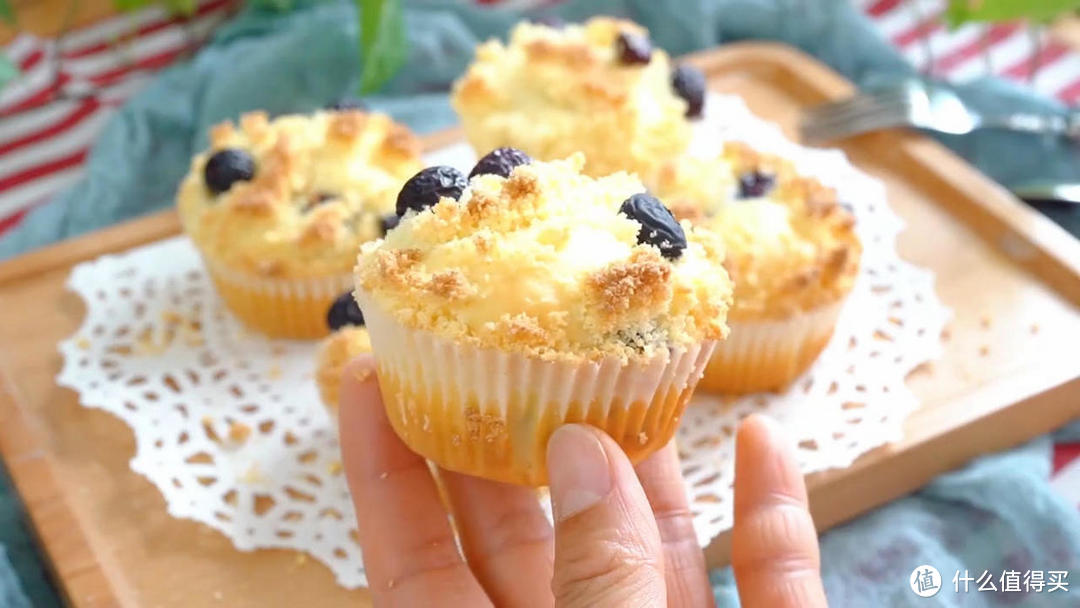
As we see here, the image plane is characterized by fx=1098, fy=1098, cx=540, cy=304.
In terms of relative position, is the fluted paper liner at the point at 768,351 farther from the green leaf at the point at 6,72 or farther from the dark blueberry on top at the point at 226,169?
the green leaf at the point at 6,72

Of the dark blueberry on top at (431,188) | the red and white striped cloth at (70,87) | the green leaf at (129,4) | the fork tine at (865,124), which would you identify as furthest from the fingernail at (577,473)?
the green leaf at (129,4)

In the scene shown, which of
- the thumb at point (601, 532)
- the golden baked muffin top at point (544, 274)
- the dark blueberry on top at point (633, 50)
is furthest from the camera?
the dark blueberry on top at point (633, 50)

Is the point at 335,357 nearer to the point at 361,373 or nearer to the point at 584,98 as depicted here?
the point at 361,373

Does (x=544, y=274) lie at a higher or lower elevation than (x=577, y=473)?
higher

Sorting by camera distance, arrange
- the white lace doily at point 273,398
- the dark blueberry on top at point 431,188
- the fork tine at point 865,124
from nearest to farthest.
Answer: the dark blueberry on top at point 431,188 < the white lace doily at point 273,398 < the fork tine at point 865,124

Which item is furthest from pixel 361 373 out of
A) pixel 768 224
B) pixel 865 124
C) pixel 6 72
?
pixel 865 124

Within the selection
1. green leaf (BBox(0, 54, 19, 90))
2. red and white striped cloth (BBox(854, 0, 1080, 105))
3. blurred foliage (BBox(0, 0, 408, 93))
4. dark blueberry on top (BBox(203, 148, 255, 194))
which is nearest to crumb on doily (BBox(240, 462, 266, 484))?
dark blueberry on top (BBox(203, 148, 255, 194))
